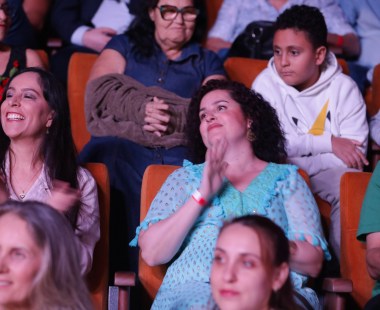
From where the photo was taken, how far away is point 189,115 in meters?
2.56

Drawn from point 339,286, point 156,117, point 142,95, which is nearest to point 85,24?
point 142,95

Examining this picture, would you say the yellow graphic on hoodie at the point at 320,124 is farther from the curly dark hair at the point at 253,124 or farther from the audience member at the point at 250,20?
the audience member at the point at 250,20

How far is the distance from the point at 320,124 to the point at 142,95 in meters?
0.60

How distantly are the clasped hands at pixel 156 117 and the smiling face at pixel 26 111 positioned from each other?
402 millimetres

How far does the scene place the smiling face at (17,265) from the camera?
169 centimetres

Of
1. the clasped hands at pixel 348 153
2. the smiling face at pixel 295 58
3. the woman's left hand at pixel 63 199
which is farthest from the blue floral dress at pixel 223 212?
the smiling face at pixel 295 58

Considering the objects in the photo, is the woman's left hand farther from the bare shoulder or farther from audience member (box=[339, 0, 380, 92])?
audience member (box=[339, 0, 380, 92])

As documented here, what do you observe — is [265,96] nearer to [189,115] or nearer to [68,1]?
[189,115]

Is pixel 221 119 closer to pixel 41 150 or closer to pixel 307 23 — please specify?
pixel 41 150

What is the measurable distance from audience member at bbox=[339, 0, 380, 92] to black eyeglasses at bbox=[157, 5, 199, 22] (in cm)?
79

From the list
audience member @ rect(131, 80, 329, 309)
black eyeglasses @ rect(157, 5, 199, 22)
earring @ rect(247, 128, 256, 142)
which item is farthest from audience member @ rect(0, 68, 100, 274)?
black eyeglasses @ rect(157, 5, 199, 22)

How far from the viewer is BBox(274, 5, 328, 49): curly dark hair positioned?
9.70 feet

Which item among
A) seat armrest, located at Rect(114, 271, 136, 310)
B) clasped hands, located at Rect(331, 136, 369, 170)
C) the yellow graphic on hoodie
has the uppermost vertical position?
the yellow graphic on hoodie

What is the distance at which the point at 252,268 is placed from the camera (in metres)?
1.72
